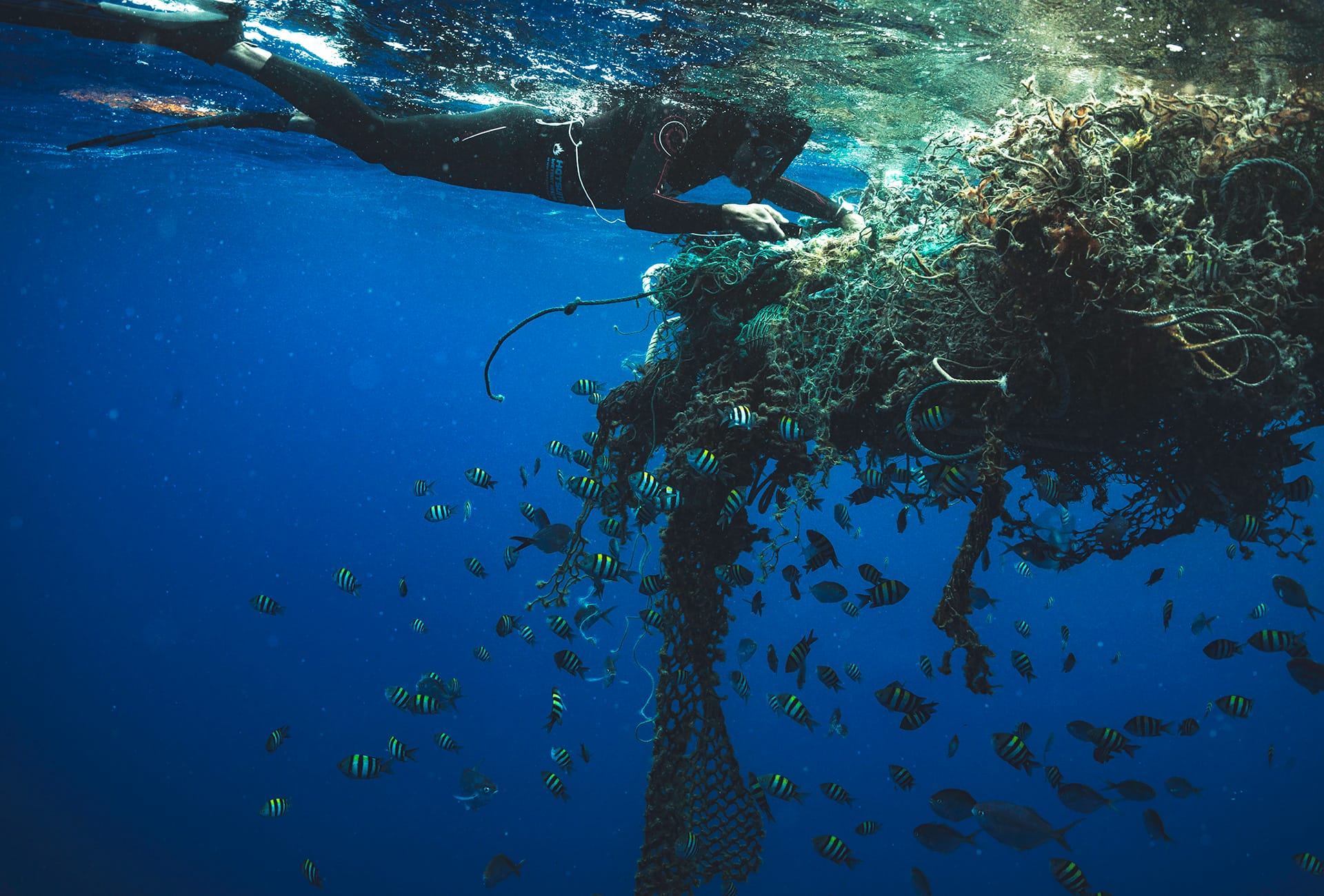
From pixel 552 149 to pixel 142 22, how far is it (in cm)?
300

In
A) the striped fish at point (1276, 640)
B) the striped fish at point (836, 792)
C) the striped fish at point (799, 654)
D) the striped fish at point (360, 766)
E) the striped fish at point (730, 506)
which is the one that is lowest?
the striped fish at point (360, 766)

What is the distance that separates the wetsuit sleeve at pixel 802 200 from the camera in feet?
18.9

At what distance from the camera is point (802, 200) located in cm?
621

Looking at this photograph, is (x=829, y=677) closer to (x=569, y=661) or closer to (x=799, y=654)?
(x=799, y=654)

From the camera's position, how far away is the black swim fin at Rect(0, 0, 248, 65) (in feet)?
14.2

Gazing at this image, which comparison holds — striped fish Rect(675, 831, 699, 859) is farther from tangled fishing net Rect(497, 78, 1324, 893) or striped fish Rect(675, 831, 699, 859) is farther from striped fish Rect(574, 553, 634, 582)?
striped fish Rect(574, 553, 634, 582)

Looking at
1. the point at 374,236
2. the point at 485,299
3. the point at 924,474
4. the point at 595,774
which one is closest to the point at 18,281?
the point at 485,299

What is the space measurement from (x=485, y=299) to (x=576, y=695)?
134 feet

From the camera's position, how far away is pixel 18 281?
9031 cm

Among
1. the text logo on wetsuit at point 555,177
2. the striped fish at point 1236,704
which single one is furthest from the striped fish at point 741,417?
the striped fish at point 1236,704

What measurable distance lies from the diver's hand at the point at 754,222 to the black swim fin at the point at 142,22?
4.06 meters

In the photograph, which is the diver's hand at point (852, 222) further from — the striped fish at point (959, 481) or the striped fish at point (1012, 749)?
the striped fish at point (1012, 749)

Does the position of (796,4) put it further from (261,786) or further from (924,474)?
(261,786)

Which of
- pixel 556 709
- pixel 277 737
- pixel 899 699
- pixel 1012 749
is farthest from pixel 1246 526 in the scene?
pixel 277 737
